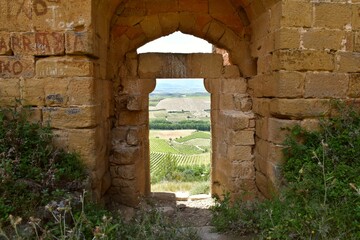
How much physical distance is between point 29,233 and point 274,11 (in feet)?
11.8

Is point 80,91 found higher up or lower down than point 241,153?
higher up

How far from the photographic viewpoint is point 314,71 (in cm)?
374

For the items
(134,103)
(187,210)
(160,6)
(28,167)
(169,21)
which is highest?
(160,6)

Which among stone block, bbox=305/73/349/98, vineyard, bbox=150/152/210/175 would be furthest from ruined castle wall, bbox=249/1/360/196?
vineyard, bbox=150/152/210/175

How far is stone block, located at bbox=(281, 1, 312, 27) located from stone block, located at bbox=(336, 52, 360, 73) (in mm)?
621

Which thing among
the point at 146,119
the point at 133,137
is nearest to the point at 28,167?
the point at 133,137

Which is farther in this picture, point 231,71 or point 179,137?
point 179,137

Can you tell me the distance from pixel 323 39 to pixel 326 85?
568mm

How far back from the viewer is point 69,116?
3.47 metres

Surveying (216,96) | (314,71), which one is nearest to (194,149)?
(216,96)

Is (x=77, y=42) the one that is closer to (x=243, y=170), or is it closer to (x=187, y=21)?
(x=187, y=21)

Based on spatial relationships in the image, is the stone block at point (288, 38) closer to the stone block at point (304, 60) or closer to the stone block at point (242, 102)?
the stone block at point (304, 60)

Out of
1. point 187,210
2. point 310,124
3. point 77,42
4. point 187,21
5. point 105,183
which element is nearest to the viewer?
point 77,42

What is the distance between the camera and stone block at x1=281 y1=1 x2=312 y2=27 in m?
3.64
